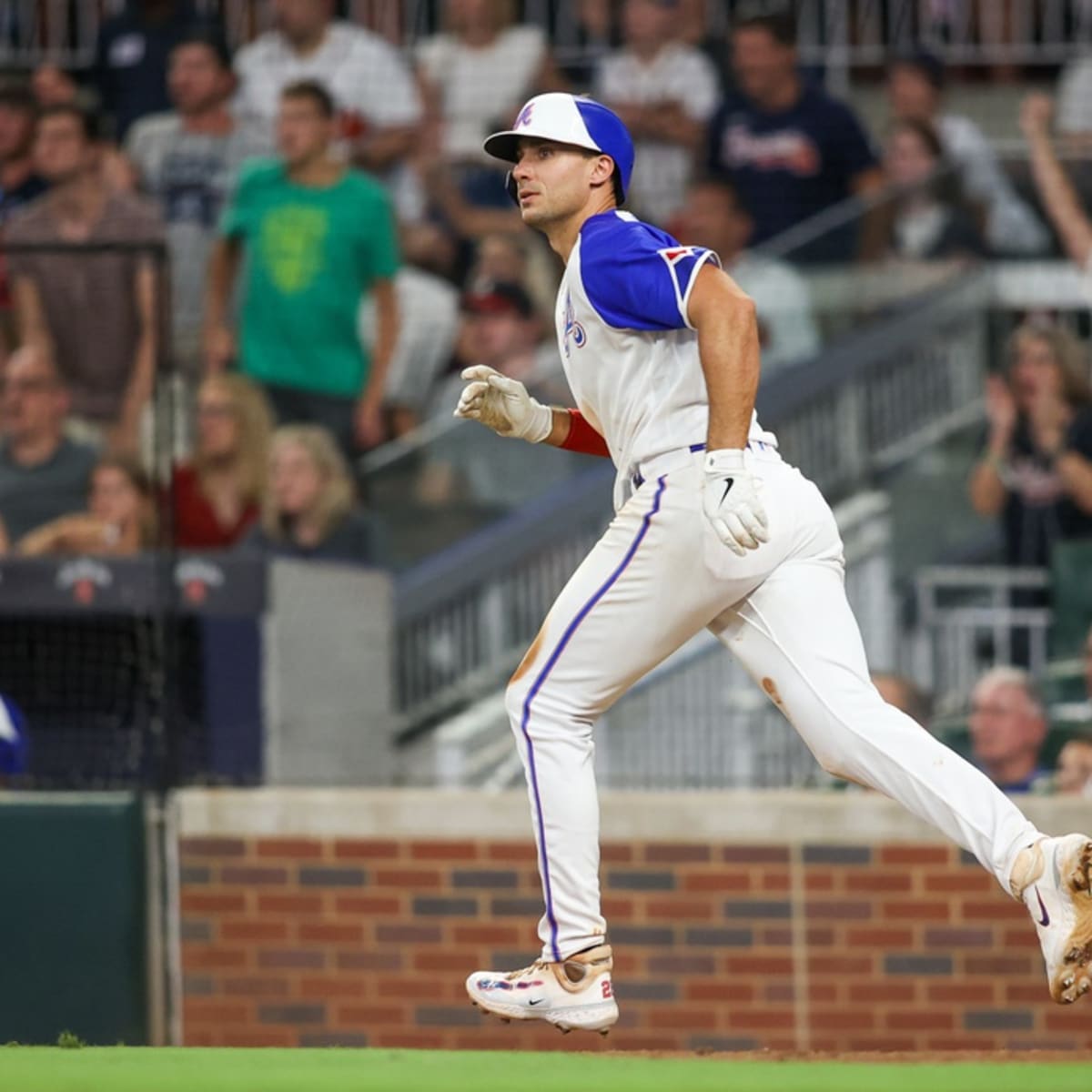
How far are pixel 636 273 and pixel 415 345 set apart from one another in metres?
4.44

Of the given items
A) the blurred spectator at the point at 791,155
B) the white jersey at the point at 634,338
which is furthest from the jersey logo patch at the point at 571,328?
the blurred spectator at the point at 791,155

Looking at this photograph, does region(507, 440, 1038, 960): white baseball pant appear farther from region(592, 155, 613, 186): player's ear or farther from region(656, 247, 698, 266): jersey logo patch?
region(592, 155, 613, 186): player's ear

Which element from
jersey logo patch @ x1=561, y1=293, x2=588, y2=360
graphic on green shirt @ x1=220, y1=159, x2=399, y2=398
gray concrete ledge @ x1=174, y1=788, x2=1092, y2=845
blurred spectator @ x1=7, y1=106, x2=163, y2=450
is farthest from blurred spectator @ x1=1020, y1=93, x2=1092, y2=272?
jersey logo patch @ x1=561, y1=293, x2=588, y2=360

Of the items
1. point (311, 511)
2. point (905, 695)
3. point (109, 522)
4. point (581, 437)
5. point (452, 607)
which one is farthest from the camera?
point (311, 511)

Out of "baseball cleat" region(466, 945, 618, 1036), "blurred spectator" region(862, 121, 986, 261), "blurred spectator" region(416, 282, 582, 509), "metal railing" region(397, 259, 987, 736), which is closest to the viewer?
"baseball cleat" region(466, 945, 618, 1036)

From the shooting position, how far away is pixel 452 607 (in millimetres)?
7906

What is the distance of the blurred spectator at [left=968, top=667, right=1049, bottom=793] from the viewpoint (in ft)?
23.9

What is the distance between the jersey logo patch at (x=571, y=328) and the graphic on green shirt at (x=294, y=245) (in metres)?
4.21

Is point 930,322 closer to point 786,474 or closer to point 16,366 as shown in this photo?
point 16,366

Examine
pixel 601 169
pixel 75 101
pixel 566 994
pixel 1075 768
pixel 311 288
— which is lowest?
pixel 1075 768

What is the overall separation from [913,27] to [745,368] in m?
6.60

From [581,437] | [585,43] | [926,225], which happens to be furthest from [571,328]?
[585,43]

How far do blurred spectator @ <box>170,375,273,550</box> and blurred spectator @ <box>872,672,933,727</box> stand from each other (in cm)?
228

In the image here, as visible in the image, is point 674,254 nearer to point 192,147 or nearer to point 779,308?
point 779,308
